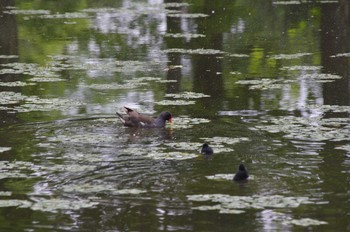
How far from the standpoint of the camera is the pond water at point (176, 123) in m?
9.80

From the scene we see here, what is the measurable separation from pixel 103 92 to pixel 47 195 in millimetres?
6453

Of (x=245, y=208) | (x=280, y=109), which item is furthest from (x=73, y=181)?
(x=280, y=109)

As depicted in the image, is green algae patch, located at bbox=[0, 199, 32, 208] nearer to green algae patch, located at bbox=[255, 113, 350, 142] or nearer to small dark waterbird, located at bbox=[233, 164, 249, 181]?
small dark waterbird, located at bbox=[233, 164, 249, 181]

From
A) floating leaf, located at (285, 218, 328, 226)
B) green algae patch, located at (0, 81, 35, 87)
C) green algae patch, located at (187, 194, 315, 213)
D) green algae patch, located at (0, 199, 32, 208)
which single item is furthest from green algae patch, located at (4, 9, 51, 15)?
floating leaf, located at (285, 218, 328, 226)

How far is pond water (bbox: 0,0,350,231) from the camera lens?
9805mm

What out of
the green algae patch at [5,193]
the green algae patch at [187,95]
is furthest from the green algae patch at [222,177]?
the green algae patch at [187,95]

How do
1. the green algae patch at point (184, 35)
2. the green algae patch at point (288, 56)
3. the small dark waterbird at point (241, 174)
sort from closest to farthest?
the small dark waterbird at point (241, 174), the green algae patch at point (288, 56), the green algae patch at point (184, 35)

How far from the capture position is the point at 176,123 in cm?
1404

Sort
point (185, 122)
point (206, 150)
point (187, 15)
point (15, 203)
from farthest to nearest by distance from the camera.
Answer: point (187, 15), point (185, 122), point (206, 150), point (15, 203)

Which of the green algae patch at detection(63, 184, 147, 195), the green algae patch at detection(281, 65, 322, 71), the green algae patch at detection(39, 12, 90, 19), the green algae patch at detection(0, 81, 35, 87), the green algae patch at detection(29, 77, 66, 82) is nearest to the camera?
the green algae patch at detection(63, 184, 147, 195)

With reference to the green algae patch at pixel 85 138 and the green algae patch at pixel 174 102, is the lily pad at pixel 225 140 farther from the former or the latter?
the green algae patch at pixel 174 102

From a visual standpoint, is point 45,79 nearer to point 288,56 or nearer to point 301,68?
point 301,68

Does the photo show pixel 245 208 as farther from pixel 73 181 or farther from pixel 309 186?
pixel 73 181

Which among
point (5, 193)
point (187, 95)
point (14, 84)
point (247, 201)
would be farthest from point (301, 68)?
point (5, 193)
